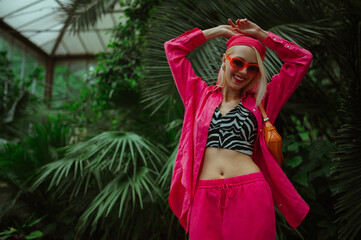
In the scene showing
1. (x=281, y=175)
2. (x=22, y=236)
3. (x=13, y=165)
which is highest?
(x=281, y=175)

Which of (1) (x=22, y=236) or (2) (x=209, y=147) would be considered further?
(1) (x=22, y=236)

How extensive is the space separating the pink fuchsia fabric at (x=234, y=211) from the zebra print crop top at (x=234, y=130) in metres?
0.15

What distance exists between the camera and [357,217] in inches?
67.4

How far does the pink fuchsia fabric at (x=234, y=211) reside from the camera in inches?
50.9

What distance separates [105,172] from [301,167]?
181cm

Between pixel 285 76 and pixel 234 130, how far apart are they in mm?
407

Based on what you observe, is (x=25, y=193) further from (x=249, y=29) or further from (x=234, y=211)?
(x=249, y=29)

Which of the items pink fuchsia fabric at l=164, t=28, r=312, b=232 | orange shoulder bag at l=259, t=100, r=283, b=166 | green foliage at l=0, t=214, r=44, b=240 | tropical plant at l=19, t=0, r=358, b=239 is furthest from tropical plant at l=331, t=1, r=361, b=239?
green foliage at l=0, t=214, r=44, b=240

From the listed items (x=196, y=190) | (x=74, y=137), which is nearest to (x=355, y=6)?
(x=196, y=190)

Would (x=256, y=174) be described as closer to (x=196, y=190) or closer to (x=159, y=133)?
(x=196, y=190)

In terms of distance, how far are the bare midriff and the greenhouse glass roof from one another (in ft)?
9.33

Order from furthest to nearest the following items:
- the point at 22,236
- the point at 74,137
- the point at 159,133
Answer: the point at 74,137 → the point at 159,133 → the point at 22,236

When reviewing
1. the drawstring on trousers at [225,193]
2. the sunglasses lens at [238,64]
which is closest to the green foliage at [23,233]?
the drawstring on trousers at [225,193]

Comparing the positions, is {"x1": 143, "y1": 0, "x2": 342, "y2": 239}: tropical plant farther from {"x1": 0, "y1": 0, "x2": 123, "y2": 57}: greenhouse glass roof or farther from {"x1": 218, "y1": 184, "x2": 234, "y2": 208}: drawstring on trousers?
{"x1": 0, "y1": 0, "x2": 123, "y2": 57}: greenhouse glass roof
